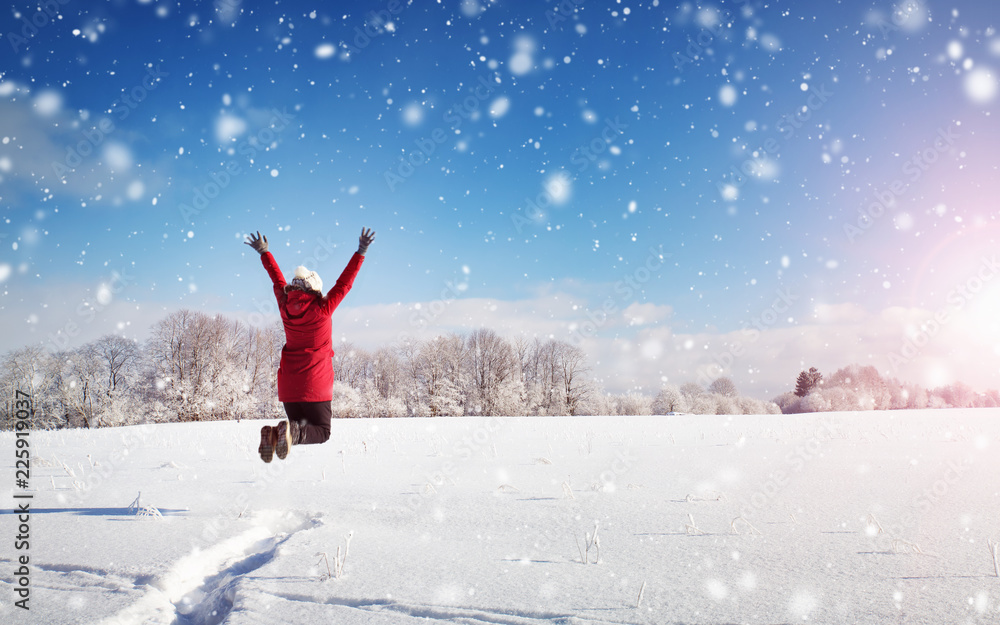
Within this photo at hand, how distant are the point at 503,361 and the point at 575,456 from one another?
36732 mm

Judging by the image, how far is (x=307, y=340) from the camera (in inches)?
186

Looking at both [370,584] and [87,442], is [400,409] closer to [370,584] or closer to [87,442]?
[87,442]

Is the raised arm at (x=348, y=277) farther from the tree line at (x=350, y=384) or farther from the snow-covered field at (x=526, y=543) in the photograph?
the tree line at (x=350, y=384)

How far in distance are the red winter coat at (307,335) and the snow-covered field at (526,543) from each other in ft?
3.88

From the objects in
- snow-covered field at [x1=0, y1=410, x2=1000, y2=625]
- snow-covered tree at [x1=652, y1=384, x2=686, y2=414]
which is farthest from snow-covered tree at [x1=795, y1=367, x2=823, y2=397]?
snow-covered field at [x1=0, y1=410, x2=1000, y2=625]

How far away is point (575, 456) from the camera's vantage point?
7.42m

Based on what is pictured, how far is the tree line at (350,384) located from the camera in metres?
28.7

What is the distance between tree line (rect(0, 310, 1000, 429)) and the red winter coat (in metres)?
23.4

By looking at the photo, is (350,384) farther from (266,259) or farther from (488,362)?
(266,259)

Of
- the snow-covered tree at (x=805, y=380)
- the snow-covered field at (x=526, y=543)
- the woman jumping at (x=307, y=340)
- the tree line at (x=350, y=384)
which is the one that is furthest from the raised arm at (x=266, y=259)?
the snow-covered tree at (x=805, y=380)

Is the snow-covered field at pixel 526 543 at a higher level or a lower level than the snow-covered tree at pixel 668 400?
higher

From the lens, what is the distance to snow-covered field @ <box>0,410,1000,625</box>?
96.7 inches

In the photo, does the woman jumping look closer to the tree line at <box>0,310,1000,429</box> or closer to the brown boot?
the brown boot

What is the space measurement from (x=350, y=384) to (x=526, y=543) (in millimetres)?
40464
